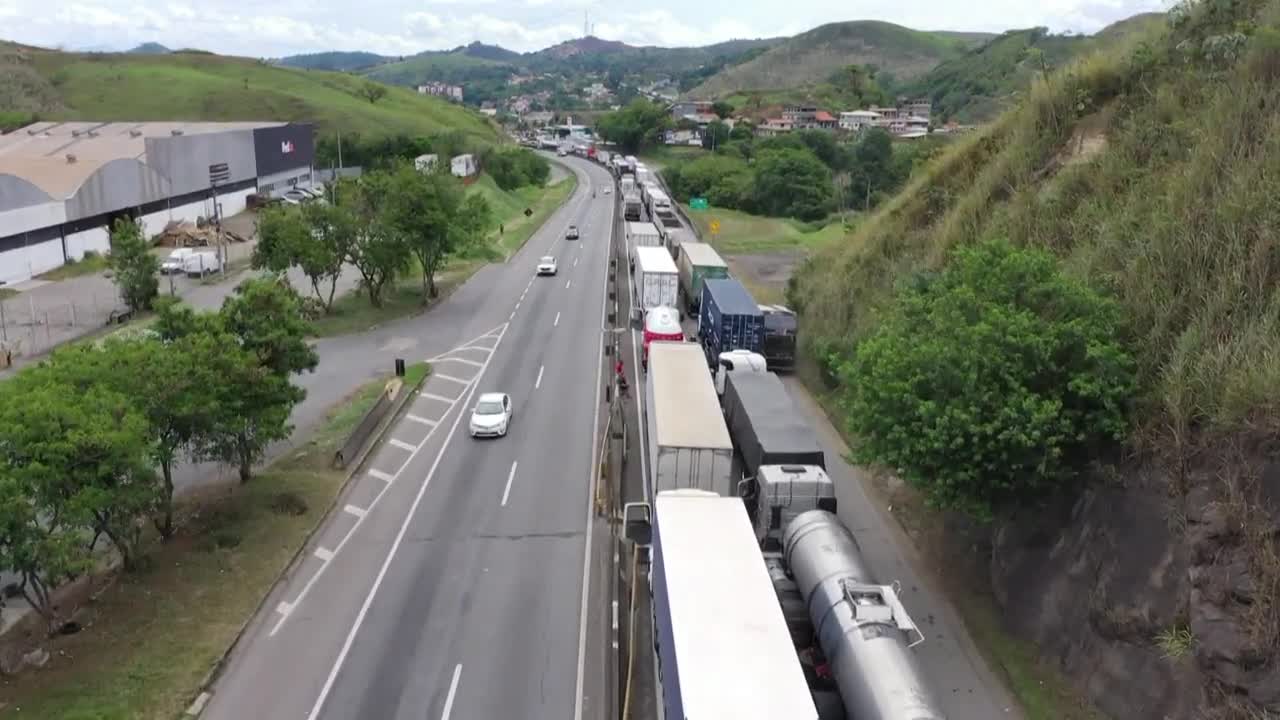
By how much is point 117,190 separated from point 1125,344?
6592 centimetres

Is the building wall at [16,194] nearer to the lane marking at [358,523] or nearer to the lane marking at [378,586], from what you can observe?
the lane marking at [358,523]

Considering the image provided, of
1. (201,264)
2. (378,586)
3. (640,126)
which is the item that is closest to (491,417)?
(378,586)

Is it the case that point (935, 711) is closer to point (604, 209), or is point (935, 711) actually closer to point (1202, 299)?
point (1202, 299)

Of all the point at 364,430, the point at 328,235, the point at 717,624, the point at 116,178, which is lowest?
the point at 364,430

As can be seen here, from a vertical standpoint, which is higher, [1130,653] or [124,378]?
[124,378]

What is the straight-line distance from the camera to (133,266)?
46.5 metres

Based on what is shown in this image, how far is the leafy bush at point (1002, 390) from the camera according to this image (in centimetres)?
1777

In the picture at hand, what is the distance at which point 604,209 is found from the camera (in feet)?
324

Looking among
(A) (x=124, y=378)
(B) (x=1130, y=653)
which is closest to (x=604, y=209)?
(A) (x=124, y=378)

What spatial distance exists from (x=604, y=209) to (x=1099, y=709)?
8658 cm

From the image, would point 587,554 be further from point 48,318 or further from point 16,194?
point 16,194

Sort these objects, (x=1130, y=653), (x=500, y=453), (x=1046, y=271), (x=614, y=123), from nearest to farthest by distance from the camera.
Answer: (x=1130, y=653) → (x=1046, y=271) → (x=500, y=453) → (x=614, y=123)

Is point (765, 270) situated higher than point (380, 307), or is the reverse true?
point (765, 270)

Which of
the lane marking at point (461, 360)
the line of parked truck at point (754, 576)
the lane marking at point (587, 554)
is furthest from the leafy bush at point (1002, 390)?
the lane marking at point (461, 360)
